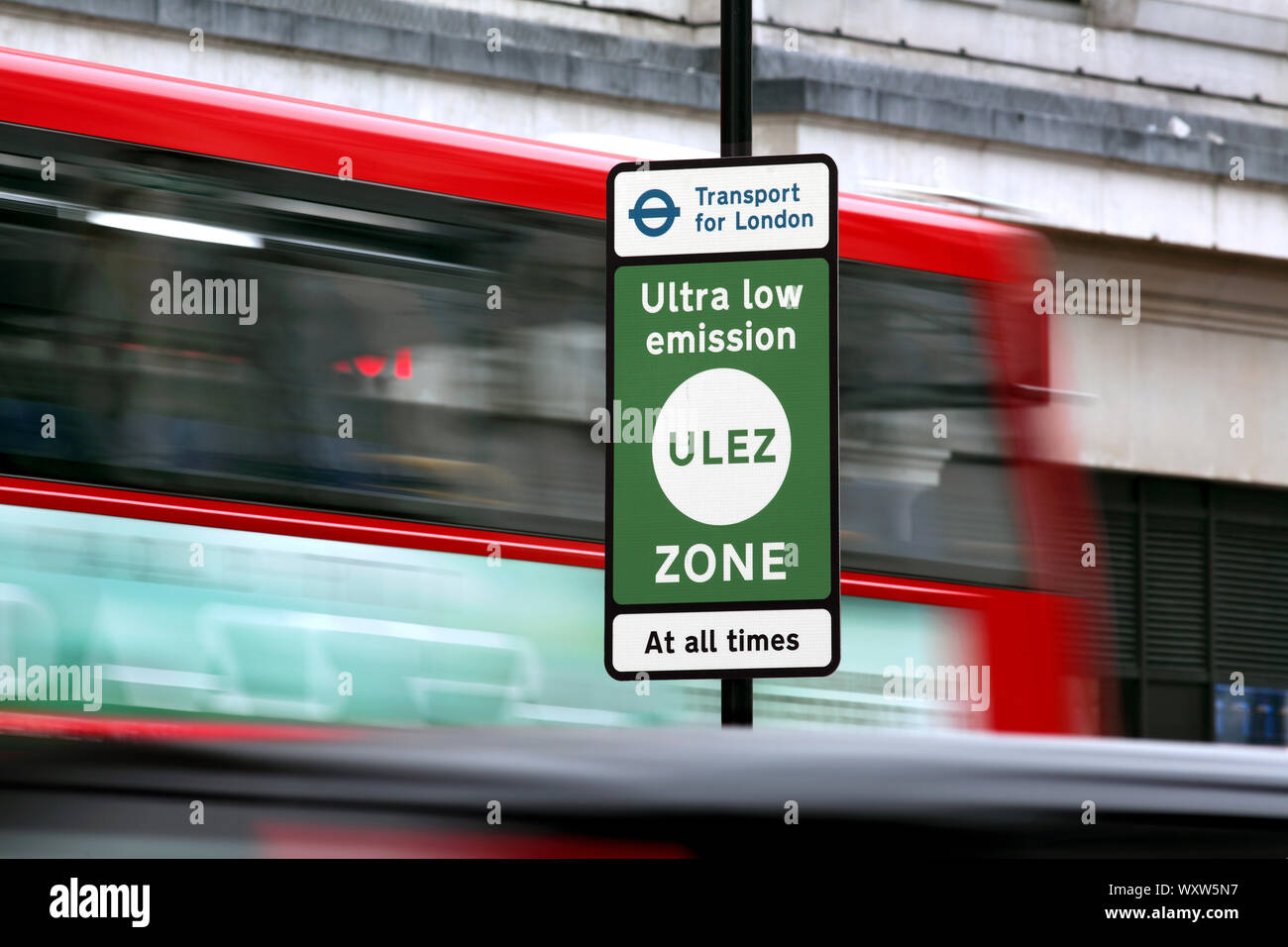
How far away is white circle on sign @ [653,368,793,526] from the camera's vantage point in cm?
303

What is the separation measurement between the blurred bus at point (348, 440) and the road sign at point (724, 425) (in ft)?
9.36

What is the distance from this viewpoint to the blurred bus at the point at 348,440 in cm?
567

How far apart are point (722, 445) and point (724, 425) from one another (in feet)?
0.13

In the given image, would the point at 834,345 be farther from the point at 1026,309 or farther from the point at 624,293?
the point at 1026,309

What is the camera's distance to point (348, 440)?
6.09 m
